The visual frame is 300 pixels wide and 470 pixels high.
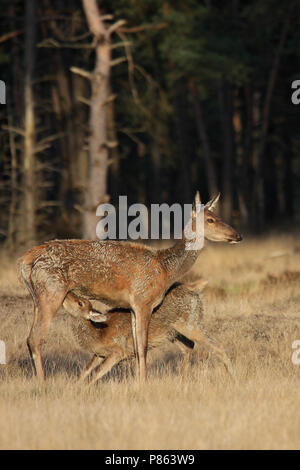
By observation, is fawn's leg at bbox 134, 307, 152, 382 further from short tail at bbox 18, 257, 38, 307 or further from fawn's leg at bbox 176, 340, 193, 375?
short tail at bbox 18, 257, 38, 307

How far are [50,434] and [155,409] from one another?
47.8 inches

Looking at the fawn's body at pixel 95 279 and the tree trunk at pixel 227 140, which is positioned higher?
the tree trunk at pixel 227 140

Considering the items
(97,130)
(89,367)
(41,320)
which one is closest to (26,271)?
(41,320)

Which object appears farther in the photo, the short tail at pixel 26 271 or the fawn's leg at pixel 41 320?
the short tail at pixel 26 271

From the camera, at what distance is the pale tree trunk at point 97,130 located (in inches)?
637

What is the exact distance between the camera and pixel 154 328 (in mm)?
9617

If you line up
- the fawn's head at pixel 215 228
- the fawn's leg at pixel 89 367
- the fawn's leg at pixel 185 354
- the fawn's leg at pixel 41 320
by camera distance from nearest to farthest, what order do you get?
the fawn's leg at pixel 89 367
the fawn's leg at pixel 41 320
the fawn's leg at pixel 185 354
the fawn's head at pixel 215 228

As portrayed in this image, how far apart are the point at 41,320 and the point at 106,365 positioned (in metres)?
0.89

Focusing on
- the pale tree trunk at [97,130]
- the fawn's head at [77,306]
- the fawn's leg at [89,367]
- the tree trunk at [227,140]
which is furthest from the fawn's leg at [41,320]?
the tree trunk at [227,140]

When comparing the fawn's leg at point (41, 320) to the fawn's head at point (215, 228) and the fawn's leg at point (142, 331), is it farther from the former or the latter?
the fawn's head at point (215, 228)

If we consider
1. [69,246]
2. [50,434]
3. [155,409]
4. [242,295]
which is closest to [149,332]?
[69,246]

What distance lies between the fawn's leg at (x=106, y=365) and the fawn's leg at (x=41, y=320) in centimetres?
68

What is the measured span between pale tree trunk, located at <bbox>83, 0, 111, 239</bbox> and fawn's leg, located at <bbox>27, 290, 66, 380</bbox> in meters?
7.16
